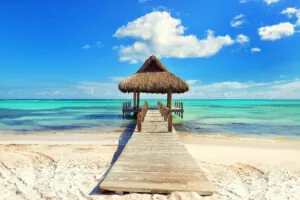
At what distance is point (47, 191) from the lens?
3574 millimetres

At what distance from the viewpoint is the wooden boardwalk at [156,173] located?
315 cm

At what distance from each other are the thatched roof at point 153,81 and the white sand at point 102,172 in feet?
24.2

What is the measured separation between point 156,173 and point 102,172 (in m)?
1.80

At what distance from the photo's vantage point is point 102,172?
189 inches

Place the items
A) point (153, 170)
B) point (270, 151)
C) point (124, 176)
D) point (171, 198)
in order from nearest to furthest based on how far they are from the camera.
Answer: point (171, 198)
point (124, 176)
point (153, 170)
point (270, 151)

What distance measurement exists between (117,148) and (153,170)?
13.2 feet

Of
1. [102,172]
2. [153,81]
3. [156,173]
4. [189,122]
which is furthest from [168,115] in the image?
[189,122]

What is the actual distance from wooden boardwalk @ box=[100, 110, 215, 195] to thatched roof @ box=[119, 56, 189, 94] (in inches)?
374

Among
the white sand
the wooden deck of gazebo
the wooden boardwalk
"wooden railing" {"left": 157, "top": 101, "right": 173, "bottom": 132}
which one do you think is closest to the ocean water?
"wooden railing" {"left": 157, "top": 101, "right": 173, "bottom": 132}

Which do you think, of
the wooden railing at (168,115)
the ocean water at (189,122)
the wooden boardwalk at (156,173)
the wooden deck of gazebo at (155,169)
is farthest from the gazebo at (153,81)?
the wooden boardwalk at (156,173)

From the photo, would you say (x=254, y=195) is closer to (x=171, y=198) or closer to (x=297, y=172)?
(x=171, y=198)

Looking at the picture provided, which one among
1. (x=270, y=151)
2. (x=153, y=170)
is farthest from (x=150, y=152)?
(x=270, y=151)

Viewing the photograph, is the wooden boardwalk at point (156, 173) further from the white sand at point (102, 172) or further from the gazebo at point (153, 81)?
the gazebo at point (153, 81)

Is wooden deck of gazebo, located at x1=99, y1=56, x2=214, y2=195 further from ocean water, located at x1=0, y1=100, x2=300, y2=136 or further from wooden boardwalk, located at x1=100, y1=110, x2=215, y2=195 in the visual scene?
ocean water, located at x1=0, y1=100, x2=300, y2=136
